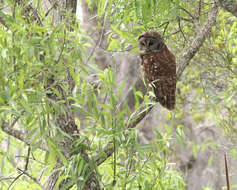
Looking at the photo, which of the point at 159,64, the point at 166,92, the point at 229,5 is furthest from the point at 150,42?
the point at 229,5

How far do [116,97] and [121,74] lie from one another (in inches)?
98.3

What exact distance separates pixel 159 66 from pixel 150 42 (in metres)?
0.10

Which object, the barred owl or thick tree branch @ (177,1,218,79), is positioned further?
thick tree branch @ (177,1,218,79)

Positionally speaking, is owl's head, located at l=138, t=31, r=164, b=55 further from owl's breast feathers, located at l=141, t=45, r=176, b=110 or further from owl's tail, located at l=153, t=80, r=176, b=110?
owl's tail, located at l=153, t=80, r=176, b=110

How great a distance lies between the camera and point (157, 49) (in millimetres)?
1167

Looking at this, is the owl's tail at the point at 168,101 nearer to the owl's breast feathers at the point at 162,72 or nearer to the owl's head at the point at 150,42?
the owl's breast feathers at the point at 162,72

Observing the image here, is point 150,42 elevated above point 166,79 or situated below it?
above

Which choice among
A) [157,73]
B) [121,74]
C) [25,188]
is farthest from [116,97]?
[121,74]

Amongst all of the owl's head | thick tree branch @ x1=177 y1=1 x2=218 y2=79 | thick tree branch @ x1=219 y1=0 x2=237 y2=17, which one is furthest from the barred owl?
thick tree branch @ x1=219 y1=0 x2=237 y2=17

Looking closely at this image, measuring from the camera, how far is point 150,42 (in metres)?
1.15

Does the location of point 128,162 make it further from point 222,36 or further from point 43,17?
point 222,36

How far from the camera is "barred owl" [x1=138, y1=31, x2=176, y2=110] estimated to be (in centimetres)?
114

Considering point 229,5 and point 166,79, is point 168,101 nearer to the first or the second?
point 166,79

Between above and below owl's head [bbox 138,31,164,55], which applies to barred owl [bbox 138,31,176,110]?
below
